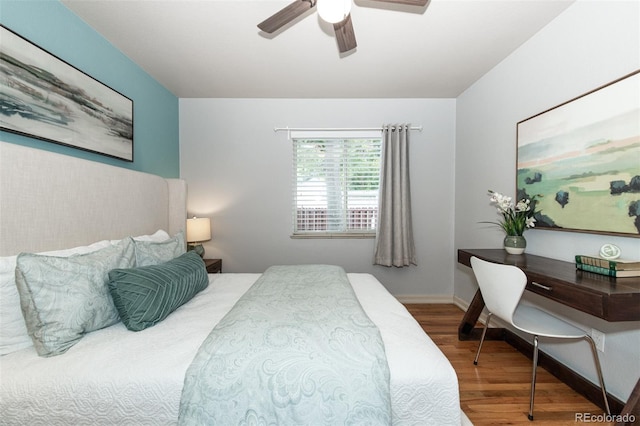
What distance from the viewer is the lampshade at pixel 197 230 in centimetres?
299

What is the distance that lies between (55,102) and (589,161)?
3337mm

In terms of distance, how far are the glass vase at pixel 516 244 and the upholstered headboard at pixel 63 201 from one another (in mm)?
2995

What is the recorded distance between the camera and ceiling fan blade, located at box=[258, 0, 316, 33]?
1480 mm

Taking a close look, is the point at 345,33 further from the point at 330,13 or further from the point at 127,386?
the point at 127,386

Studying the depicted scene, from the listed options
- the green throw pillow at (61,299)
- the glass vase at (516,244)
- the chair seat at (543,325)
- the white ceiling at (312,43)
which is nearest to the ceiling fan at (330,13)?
the white ceiling at (312,43)

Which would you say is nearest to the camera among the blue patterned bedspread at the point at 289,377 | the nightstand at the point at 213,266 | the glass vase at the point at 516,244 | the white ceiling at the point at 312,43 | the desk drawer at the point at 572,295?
the blue patterned bedspread at the point at 289,377

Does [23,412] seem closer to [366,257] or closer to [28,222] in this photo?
[28,222]

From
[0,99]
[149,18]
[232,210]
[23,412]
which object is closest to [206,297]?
[23,412]

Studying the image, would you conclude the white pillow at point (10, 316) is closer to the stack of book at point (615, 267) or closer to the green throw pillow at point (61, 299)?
the green throw pillow at point (61, 299)

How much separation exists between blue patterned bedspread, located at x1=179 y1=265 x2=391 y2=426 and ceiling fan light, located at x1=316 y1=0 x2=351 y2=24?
4.94 feet

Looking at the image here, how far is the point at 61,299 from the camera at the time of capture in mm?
1209

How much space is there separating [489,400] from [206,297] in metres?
1.91

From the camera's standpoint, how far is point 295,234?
11.5 ft

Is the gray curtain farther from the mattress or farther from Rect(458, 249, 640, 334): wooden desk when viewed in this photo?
the mattress
